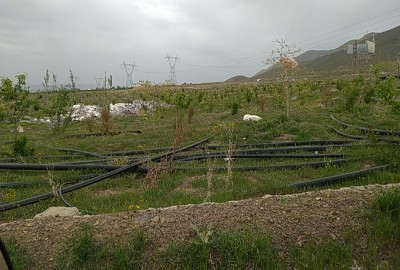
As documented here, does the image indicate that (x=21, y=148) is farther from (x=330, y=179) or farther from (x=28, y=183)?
(x=330, y=179)

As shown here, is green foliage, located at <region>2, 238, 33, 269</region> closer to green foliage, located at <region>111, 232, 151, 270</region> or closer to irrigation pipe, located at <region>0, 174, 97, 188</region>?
green foliage, located at <region>111, 232, 151, 270</region>

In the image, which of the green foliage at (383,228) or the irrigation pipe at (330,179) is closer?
the green foliage at (383,228)

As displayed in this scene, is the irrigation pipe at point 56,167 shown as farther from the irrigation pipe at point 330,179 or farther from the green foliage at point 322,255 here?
the green foliage at point 322,255

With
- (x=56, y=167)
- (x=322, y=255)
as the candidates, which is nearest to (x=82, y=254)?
(x=322, y=255)

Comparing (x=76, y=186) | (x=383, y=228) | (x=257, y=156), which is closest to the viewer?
(x=383, y=228)

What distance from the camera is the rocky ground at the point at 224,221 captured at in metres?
3.35

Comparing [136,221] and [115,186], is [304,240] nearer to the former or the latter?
[136,221]

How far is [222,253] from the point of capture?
3107 mm

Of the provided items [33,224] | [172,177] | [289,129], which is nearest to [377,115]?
[289,129]

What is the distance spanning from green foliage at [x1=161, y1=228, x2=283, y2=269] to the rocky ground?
0.17 m

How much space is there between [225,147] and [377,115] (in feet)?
20.3

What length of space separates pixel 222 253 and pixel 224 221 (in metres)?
0.44

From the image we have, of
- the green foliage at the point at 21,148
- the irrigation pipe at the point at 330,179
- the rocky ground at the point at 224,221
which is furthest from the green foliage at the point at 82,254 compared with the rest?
the green foliage at the point at 21,148

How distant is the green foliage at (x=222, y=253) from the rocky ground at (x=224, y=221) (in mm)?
169
